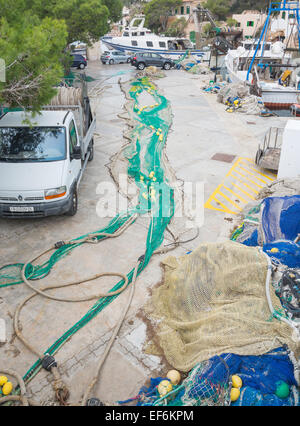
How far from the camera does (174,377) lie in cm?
413

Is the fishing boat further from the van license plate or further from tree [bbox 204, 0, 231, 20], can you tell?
tree [bbox 204, 0, 231, 20]

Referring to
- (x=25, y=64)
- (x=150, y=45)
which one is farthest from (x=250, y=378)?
(x=150, y=45)

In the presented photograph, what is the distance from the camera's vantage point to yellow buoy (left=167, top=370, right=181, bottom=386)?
13.5ft

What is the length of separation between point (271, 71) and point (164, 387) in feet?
86.6

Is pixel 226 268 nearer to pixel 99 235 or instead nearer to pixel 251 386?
pixel 251 386

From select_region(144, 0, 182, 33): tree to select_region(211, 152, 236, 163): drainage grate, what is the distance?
53081mm

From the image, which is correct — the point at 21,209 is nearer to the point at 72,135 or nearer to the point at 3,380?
the point at 72,135

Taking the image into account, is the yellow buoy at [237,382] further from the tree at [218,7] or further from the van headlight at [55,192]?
the tree at [218,7]

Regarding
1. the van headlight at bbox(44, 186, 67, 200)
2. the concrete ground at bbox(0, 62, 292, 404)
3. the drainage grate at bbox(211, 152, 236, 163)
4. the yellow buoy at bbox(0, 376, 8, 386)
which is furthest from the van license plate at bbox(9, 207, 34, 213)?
the drainage grate at bbox(211, 152, 236, 163)

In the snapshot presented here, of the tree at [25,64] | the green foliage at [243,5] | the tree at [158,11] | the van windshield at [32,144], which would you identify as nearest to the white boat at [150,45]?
the tree at [158,11]

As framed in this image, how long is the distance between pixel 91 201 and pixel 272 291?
5358 millimetres

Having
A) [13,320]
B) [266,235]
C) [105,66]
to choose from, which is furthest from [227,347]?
[105,66]

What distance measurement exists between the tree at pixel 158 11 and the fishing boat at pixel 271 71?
3438 centimetres

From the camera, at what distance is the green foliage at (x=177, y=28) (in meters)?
53.6
